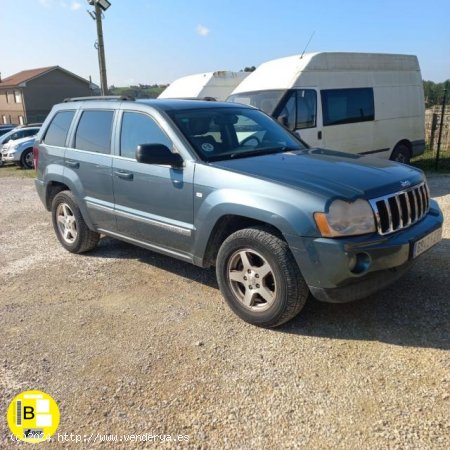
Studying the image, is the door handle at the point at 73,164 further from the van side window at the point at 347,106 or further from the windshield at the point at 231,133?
the van side window at the point at 347,106

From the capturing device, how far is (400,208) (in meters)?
3.47

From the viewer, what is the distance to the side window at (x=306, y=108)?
845cm

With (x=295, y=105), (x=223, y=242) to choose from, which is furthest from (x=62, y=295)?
(x=295, y=105)

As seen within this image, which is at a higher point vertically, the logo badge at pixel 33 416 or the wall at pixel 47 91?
the wall at pixel 47 91

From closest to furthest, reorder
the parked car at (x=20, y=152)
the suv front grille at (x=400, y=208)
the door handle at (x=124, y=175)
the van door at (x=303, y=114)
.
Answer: the suv front grille at (x=400, y=208) < the door handle at (x=124, y=175) < the van door at (x=303, y=114) < the parked car at (x=20, y=152)

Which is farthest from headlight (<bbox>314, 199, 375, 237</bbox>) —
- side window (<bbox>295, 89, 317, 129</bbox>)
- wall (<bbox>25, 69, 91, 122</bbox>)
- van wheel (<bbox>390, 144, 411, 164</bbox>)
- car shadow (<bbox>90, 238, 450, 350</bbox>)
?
wall (<bbox>25, 69, 91, 122</bbox>)

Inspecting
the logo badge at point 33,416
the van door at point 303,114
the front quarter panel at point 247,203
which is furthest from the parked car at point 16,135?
the logo badge at point 33,416

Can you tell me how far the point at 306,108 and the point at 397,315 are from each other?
5641mm

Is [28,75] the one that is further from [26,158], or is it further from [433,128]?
[433,128]

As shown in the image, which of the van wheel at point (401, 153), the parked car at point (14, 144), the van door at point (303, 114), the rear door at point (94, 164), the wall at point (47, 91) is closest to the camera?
the rear door at point (94, 164)

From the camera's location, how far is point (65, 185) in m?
5.72

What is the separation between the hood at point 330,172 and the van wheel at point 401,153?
261 inches

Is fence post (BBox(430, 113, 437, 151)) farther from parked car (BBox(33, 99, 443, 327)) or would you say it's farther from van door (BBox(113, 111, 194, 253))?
van door (BBox(113, 111, 194, 253))

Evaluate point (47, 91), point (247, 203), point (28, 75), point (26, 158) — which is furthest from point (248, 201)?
point (28, 75)
